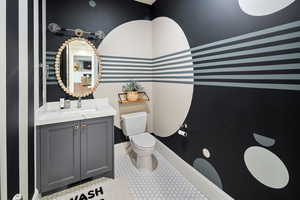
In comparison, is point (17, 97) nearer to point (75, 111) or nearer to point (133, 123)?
point (75, 111)

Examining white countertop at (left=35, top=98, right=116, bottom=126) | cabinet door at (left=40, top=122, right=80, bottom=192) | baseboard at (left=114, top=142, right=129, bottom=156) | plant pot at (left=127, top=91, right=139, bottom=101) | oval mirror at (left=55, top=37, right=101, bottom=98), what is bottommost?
baseboard at (left=114, top=142, right=129, bottom=156)

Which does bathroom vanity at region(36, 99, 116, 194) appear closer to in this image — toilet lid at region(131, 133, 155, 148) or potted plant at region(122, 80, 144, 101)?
toilet lid at region(131, 133, 155, 148)

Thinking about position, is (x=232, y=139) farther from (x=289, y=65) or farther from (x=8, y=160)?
(x=8, y=160)

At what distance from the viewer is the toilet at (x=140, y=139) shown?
1889 mm

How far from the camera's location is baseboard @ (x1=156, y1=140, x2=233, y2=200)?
4.69ft

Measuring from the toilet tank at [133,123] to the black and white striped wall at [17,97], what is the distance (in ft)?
3.70

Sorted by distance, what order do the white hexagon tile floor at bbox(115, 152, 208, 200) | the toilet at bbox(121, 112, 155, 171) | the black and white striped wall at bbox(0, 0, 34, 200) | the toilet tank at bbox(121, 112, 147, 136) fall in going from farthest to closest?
the toilet tank at bbox(121, 112, 147, 136)
the toilet at bbox(121, 112, 155, 171)
the white hexagon tile floor at bbox(115, 152, 208, 200)
the black and white striped wall at bbox(0, 0, 34, 200)

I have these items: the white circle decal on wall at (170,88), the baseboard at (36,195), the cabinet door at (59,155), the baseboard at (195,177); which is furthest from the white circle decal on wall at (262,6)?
the baseboard at (36,195)

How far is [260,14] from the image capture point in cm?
107

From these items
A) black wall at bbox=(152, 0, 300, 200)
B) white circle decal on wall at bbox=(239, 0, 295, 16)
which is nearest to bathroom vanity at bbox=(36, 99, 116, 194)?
black wall at bbox=(152, 0, 300, 200)

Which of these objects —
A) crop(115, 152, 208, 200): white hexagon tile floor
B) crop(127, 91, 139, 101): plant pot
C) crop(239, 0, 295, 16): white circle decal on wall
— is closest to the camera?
crop(239, 0, 295, 16): white circle decal on wall

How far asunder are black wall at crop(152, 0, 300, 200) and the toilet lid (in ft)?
1.47

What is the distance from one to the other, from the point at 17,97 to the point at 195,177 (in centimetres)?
189

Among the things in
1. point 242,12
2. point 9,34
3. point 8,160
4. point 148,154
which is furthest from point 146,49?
point 8,160
